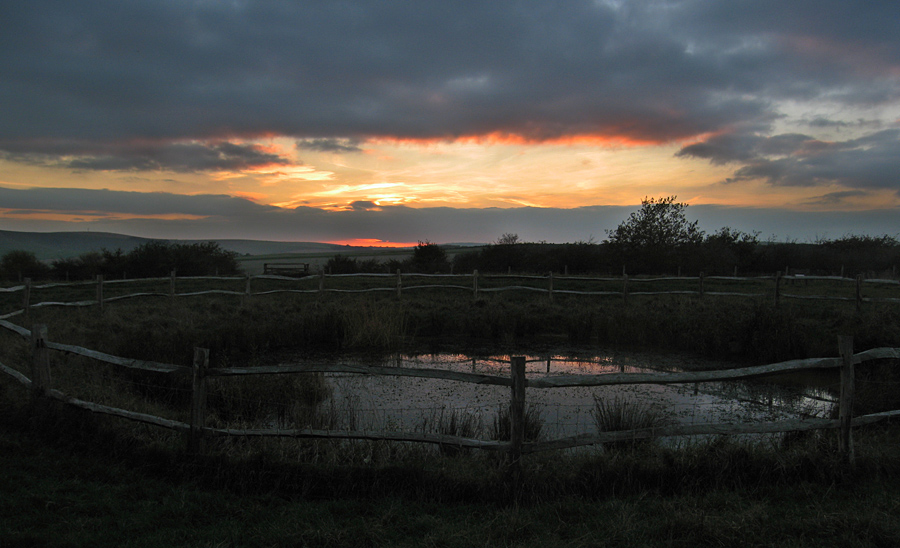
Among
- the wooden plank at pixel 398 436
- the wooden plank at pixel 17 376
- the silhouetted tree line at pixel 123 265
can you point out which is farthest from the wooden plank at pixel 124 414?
the silhouetted tree line at pixel 123 265

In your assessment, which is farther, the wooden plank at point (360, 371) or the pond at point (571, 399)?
the pond at point (571, 399)

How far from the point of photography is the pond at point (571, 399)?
23.0 feet

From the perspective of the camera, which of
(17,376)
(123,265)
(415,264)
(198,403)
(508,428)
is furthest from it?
(415,264)

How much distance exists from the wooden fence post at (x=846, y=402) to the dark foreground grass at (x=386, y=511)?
0.23 metres

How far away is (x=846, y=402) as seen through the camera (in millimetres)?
4750

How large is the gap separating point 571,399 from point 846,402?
3.84 metres

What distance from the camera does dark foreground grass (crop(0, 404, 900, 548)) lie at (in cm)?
352

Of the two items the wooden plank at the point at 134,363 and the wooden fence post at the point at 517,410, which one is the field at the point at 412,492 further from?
the wooden plank at the point at 134,363

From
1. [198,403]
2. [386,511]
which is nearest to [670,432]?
[386,511]

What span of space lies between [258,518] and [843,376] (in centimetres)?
527

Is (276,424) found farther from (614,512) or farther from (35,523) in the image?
(614,512)

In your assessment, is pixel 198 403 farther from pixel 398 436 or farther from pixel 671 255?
pixel 671 255

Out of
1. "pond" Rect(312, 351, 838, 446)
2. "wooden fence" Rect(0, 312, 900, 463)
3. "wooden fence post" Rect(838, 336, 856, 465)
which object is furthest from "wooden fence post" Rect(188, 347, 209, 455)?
"wooden fence post" Rect(838, 336, 856, 465)

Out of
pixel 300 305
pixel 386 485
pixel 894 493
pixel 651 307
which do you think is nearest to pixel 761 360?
pixel 651 307
